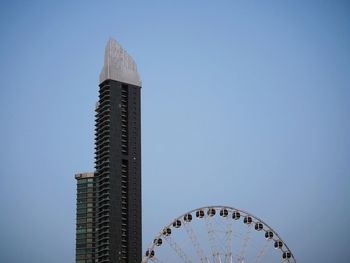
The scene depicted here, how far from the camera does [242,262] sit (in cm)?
13888

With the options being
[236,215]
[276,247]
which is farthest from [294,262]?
[236,215]

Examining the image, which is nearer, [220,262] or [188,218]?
[220,262]

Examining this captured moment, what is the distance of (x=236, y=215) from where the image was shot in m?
143

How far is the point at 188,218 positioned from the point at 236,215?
10.3m

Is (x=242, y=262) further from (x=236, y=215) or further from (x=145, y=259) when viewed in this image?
(x=145, y=259)

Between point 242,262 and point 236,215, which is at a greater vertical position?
point 236,215

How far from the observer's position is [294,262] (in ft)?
462

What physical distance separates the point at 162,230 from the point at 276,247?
79.5ft

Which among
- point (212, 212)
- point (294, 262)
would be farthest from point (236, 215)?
point (294, 262)

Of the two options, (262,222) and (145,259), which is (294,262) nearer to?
(262,222)

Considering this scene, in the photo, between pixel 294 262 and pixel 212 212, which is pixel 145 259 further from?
pixel 294 262

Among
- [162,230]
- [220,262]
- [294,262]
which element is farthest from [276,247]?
[162,230]

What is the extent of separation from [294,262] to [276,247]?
15.7 feet

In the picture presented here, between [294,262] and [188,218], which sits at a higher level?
[188,218]
